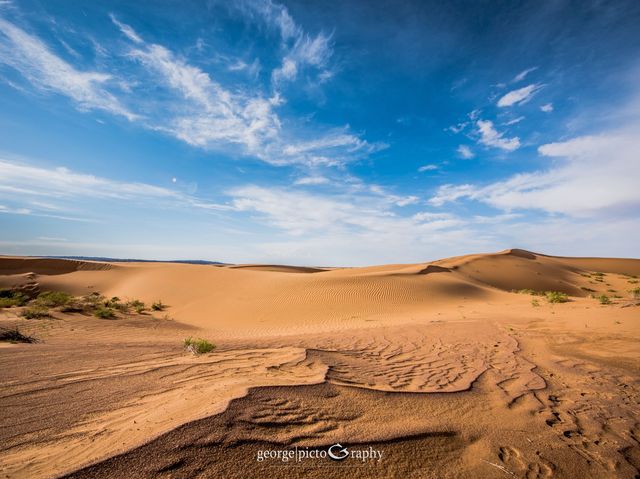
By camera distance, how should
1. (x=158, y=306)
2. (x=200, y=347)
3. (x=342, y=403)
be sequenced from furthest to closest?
(x=158, y=306) < (x=200, y=347) < (x=342, y=403)

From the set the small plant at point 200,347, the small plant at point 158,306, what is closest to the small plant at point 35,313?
the small plant at point 158,306

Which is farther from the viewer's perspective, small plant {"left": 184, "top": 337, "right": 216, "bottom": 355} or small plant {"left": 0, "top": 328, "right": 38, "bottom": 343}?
small plant {"left": 0, "top": 328, "right": 38, "bottom": 343}

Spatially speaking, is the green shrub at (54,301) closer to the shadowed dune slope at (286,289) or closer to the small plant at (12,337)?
the shadowed dune slope at (286,289)

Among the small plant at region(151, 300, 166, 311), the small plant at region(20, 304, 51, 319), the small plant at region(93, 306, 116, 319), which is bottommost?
the small plant at region(151, 300, 166, 311)

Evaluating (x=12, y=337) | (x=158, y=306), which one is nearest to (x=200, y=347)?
Answer: (x=12, y=337)

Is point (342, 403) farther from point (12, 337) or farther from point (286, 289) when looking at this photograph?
point (286, 289)

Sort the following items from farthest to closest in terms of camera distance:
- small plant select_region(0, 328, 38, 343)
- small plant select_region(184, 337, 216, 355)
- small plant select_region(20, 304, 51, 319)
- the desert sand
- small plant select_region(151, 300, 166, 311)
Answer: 1. small plant select_region(151, 300, 166, 311)
2. small plant select_region(20, 304, 51, 319)
3. small plant select_region(0, 328, 38, 343)
4. small plant select_region(184, 337, 216, 355)
5. the desert sand

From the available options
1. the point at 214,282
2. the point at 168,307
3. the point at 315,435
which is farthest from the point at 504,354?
the point at 214,282

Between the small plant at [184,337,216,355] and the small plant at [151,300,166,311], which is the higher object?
the small plant at [184,337,216,355]

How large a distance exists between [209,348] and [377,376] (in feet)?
11.2

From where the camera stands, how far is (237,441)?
2473 millimetres

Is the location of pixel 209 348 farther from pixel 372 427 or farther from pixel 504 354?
pixel 504 354

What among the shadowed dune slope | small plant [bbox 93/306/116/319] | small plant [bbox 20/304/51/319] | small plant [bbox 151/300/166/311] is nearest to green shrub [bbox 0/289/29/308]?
small plant [bbox 20/304/51/319]

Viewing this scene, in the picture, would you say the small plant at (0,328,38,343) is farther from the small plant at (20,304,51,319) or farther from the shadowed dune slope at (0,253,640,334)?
the shadowed dune slope at (0,253,640,334)
